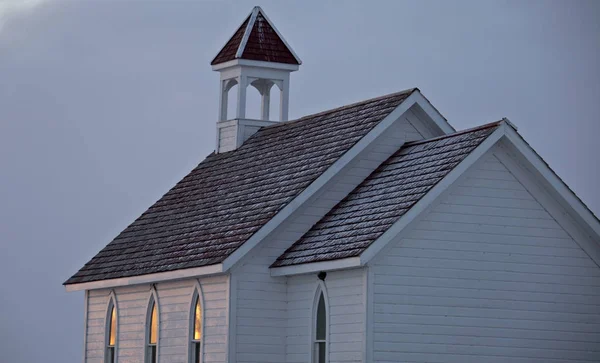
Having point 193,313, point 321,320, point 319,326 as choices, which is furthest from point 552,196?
point 193,313

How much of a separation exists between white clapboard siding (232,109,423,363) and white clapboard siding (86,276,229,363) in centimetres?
41

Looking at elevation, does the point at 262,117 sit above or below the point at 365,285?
above

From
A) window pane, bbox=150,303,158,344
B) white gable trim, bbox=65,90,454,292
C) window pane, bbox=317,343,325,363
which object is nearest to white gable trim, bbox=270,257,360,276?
white gable trim, bbox=65,90,454,292

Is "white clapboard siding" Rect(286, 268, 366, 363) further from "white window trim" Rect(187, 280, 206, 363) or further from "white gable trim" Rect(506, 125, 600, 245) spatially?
"white gable trim" Rect(506, 125, 600, 245)

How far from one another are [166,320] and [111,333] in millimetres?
4059

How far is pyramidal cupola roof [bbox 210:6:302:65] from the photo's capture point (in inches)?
1745

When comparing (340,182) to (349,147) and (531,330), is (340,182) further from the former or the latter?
(531,330)

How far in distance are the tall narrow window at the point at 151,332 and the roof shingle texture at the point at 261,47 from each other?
807cm

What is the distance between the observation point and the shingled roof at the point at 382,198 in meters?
32.8

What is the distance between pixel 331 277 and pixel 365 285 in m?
1.84

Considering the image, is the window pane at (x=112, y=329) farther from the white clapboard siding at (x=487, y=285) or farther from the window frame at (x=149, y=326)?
the white clapboard siding at (x=487, y=285)

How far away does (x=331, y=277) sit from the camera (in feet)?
112

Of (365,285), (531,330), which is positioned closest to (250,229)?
(365,285)

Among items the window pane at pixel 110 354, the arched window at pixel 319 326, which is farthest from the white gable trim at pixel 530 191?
the window pane at pixel 110 354
